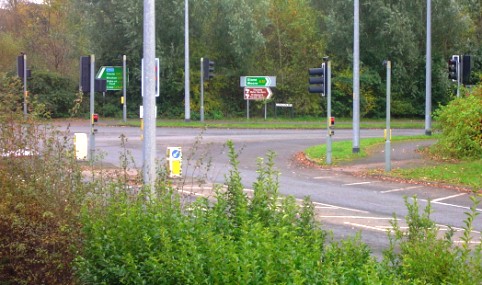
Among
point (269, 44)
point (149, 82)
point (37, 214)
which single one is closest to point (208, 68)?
point (269, 44)

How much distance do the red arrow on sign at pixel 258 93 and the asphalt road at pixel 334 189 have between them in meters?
14.9

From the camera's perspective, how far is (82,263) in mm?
6273

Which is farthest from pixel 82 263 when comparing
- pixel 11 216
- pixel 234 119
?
pixel 234 119

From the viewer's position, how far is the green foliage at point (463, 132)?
23625mm

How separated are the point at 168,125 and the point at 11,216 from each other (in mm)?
36807

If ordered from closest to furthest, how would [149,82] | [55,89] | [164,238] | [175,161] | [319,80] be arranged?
[164,238]
[149,82]
[175,161]
[319,80]
[55,89]

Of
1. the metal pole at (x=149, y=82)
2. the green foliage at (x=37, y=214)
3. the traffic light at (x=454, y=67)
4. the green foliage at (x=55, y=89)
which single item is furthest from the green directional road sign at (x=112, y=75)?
the green foliage at (x=37, y=214)

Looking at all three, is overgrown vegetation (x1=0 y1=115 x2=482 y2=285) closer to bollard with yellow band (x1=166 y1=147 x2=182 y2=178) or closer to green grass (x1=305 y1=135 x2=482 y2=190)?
bollard with yellow band (x1=166 y1=147 x2=182 y2=178)

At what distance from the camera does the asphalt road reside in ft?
42.3

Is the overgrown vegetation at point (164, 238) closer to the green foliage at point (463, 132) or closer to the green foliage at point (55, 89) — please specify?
the green foliage at point (463, 132)

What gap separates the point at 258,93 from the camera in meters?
49.6

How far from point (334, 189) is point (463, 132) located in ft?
21.9

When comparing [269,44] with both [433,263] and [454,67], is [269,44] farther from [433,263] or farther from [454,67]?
[433,263]

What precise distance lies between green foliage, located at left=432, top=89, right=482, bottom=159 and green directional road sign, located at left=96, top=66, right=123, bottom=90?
27.8m
